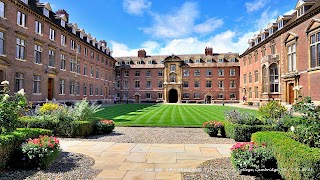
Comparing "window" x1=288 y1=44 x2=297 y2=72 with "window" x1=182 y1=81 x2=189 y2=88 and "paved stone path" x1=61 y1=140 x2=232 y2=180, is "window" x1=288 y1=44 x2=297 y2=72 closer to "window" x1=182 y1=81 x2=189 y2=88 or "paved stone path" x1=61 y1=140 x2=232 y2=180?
"paved stone path" x1=61 y1=140 x2=232 y2=180

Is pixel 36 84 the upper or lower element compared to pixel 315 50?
lower

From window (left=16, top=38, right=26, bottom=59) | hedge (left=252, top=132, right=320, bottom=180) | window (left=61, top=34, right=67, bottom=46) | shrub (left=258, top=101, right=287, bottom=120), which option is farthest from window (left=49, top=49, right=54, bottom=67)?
hedge (left=252, top=132, right=320, bottom=180)

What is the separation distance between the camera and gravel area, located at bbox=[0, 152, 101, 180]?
17.8 feet

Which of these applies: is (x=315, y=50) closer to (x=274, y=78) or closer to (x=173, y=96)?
(x=274, y=78)

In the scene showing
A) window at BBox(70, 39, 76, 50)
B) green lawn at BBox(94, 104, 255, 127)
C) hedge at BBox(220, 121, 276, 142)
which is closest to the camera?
hedge at BBox(220, 121, 276, 142)

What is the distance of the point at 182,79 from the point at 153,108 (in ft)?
85.2

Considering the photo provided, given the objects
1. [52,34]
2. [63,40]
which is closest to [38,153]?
[52,34]

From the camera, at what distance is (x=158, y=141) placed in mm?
10070

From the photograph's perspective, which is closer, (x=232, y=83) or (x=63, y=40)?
(x=63, y=40)

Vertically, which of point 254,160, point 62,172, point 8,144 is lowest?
point 62,172

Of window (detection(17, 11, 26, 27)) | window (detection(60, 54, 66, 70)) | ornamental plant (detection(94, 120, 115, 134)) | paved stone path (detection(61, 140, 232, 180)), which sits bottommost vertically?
paved stone path (detection(61, 140, 232, 180))

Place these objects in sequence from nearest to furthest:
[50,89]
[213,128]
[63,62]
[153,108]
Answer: [213,128] → [50,89] → [63,62] → [153,108]

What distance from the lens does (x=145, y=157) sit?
717 cm

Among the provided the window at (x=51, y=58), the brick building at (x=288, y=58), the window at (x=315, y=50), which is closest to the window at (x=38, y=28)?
the window at (x=51, y=58)
